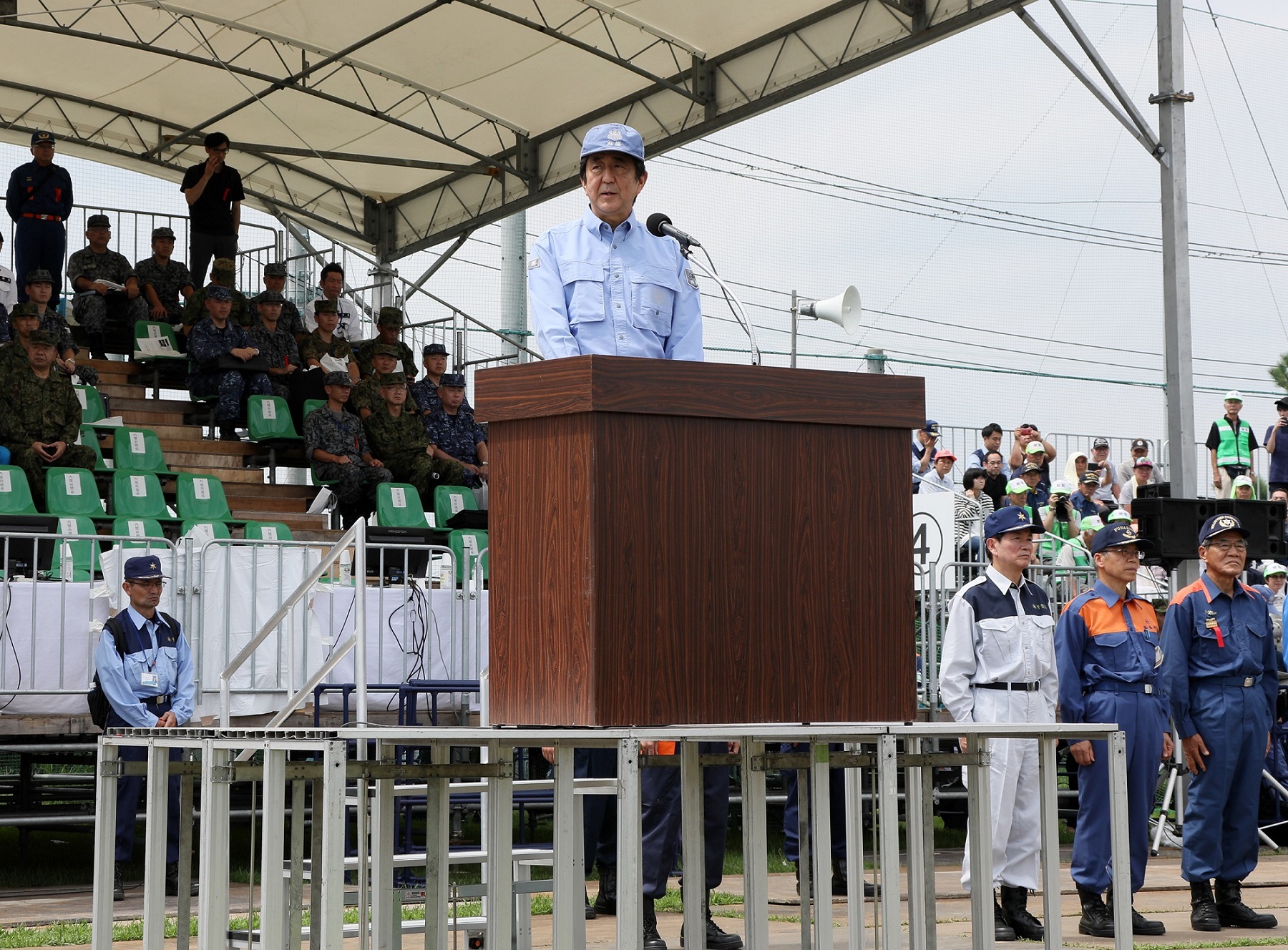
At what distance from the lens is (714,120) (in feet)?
53.0

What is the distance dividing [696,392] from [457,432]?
12798 millimetres

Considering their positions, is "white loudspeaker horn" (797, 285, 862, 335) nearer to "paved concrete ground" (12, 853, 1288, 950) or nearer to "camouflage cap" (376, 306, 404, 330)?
"paved concrete ground" (12, 853, 1288, 950)

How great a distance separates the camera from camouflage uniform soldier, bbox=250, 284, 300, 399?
1616 cm

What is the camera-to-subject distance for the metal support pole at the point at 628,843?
4.07 m

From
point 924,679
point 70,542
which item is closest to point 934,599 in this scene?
point 924,679

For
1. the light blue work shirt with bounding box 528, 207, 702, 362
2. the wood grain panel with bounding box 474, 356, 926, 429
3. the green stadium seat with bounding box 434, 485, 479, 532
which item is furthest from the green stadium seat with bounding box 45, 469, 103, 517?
the wood grain panel with bounding box 474, 356, 926, 429

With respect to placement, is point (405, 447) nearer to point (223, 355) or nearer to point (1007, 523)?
point (223, 355)

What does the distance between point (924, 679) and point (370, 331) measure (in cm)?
1030

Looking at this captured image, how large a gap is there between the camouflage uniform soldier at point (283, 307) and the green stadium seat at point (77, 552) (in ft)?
18.5

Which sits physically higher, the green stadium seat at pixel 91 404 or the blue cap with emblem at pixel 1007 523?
the green stadium seat at pixel 91 404

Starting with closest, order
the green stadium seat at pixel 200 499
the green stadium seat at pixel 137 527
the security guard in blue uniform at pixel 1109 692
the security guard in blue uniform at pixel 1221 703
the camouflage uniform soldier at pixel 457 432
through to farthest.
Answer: the security guard in blue uniform at pixel 1109 692 < the security guard in blue uniform at pixel 1221 703 < the green stadium seat at pixel 137 527 < the green stadium seat at pixel 200 499 < the camouflage uniform soldier at pixel 457 432

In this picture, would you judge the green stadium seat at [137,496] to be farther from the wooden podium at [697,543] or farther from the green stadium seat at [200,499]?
the wooden podium at [697,543]

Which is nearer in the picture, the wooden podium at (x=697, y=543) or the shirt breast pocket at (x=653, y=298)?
the wooden podium at (x=697, y=543)

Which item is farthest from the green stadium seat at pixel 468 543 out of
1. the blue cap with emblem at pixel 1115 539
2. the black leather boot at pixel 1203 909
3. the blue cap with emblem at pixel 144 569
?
the black leather boot at pixel 1203 909
